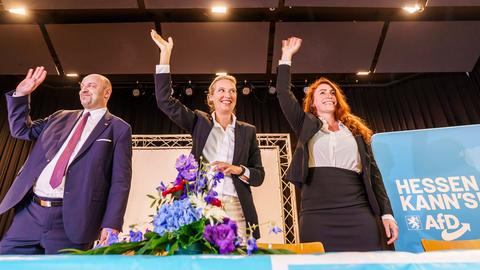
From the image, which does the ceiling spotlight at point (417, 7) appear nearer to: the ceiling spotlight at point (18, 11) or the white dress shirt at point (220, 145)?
the white dress shirt at point (220, 145)

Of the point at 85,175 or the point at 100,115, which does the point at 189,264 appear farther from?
the point at 100,115

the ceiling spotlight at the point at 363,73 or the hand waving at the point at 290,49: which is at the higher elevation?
the ceiling spotlight at the point at 363,73

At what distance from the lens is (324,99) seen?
204cm

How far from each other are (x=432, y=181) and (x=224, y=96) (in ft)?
4.27

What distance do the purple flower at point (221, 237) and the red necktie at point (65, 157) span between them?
1030mm

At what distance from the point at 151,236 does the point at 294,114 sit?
1.23 meters

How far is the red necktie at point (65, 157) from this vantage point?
1.52 meters

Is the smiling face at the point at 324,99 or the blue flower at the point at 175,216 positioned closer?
the blue flower at the point at 175,216

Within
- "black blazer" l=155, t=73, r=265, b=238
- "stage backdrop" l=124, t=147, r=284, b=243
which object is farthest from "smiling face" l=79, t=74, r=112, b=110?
"stage backdrop" l=124, t=147, r=284, b=243

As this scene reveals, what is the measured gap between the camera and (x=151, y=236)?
0.77 meters

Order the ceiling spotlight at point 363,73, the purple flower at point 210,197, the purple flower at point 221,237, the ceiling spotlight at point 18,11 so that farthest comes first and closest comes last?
the ceiling spotlight at point 363,73 → the ceiling spotlight at point 18,11 → the purple flower at point 210,197 → the purple flower at point 221,237

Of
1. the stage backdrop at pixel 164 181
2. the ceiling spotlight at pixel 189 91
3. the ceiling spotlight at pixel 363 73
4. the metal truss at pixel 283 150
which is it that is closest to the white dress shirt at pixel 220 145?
the stage backdrop at pixel 164 181

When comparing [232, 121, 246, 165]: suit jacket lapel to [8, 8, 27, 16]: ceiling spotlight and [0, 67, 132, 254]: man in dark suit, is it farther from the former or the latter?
[8, 8, 27, 16]: ceiling spotlight

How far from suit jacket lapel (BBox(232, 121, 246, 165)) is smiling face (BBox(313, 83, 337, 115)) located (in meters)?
0.45
